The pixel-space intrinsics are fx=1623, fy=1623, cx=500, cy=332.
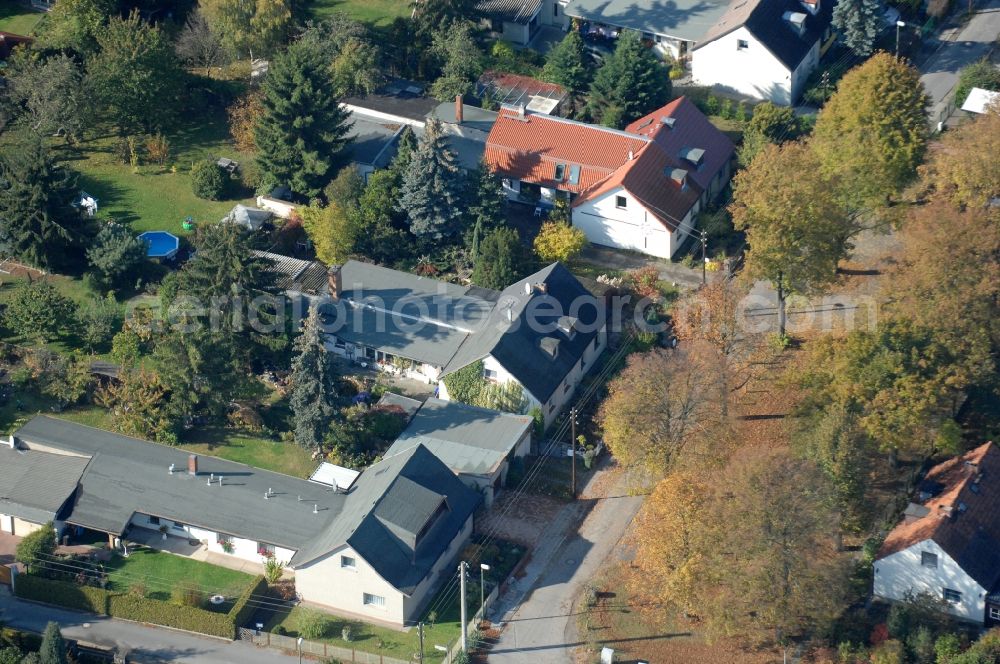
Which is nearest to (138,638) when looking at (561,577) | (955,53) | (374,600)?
(374,600)

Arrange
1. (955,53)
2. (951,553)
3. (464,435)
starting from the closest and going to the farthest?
(951,553) → (464,435) → (955,53)

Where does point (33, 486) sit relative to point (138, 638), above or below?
above

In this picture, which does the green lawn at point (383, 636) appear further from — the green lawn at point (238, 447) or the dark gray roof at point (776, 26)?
the dark gray roof at point (776, 26)

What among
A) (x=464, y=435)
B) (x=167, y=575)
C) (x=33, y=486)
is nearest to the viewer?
(x=167, y=575)

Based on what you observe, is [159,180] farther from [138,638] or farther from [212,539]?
[138,638]

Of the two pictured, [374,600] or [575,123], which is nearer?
[374,600]

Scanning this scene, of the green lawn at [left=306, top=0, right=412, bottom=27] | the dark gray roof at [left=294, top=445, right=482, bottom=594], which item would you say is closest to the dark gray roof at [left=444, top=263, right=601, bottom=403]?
the dark gray roof at [left=294, top=445, right=482, bottom=594]

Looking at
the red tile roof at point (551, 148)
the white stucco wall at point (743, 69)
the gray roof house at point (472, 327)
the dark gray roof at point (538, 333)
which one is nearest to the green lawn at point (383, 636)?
the gray roof house at point (472, 327)

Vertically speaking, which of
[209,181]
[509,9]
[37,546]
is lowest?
[37,546]
